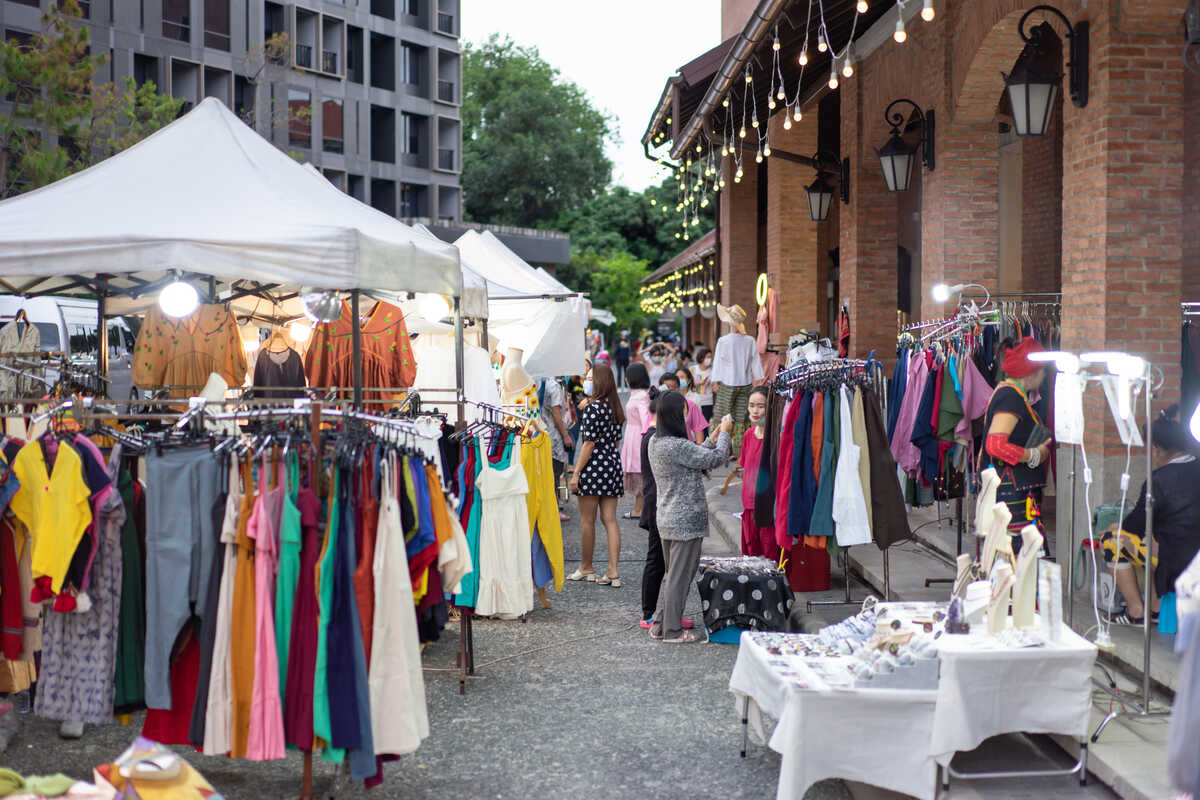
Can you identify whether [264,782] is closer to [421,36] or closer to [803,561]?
[803,561]

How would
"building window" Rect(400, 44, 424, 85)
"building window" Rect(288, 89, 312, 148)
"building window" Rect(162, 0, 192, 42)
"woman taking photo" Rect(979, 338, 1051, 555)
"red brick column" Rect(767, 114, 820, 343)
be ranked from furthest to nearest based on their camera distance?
"building window" Rect(400, 44, 424, 85)
"building window" Rect(288, 89, 312, 148)
"building window" Rect(162, 0, 192, 42)
"red brick column" Rect(767, 114, 820, 343)
"woman taking photo" Rect(979, 338, 1051, 555)

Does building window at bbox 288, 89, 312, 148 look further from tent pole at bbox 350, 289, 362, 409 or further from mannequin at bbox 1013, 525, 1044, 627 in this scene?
mannequin at bbox 1013, 525, 1044, 627

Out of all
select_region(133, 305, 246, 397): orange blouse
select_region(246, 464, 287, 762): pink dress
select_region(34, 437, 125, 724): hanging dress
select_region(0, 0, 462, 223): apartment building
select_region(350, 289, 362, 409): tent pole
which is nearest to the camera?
Answer: select_region(246, 464, 287, 762): pink dress

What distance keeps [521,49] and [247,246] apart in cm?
6055

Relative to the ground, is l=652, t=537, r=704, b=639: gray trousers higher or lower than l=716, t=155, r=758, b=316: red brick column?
lower

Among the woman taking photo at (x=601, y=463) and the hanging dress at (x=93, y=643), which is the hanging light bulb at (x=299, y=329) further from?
the hanging dress at (x=93, y=643)

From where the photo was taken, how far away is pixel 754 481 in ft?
27.1

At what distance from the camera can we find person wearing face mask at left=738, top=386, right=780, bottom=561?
8.15 m

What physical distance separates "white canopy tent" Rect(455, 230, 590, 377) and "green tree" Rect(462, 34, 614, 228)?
43.0 metres

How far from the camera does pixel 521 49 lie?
2495 inches

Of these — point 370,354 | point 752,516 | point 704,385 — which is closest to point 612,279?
point 704,385

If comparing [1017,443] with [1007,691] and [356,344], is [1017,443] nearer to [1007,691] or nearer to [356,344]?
[1007,691]

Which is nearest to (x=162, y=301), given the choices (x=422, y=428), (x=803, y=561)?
(x=422, y=428)

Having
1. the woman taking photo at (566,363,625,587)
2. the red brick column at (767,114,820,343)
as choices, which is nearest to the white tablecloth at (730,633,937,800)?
the woman taking photo at (566,363,625,587)
